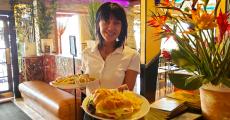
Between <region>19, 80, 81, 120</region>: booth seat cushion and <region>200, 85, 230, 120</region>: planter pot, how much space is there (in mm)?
2612

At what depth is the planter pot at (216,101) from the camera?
757 mm

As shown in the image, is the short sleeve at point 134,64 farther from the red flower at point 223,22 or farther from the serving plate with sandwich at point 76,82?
the red flower at point 223,22

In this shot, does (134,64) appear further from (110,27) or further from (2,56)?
(2,56)

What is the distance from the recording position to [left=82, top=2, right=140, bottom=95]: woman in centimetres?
150

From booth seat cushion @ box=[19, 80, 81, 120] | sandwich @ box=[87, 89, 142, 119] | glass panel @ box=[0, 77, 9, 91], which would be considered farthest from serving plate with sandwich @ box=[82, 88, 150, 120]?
glass panel @ box=[0, 77, 9, 91]

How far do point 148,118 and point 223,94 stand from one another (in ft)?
1.00

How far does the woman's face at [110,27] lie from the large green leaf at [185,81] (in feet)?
2.34

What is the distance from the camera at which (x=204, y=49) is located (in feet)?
2.55

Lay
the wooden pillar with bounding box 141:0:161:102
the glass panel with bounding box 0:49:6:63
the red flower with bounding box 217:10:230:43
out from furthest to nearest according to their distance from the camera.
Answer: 1. the glass panel with bounding box 0:49:6:63
2. the wooden pillar with bounding box 141:0:161:102
3. the red flower with bounding box 217:10:230:43

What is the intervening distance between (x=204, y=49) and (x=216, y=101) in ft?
0.64

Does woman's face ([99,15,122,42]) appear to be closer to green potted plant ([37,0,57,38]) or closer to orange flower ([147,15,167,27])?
orange flower ([147,15,167,27])

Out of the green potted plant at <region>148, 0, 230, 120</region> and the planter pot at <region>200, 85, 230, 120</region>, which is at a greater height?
the green potted plant at <region>148, 0, 230, 120</region>

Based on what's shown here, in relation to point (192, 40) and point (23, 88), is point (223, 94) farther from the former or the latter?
point (23, 88)

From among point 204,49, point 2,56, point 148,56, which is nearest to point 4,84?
point 2,56
